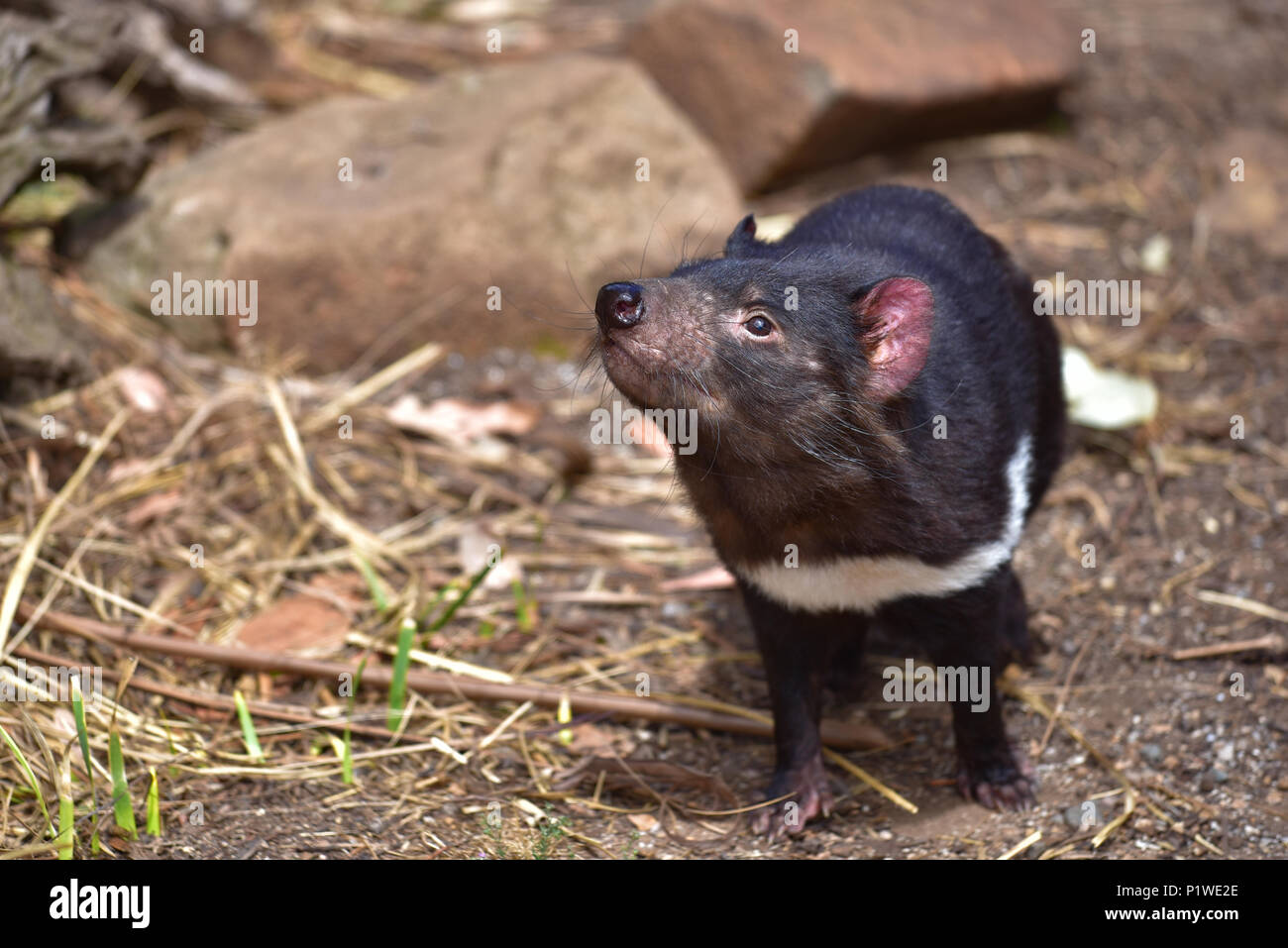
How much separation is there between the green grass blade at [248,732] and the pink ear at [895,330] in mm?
1840

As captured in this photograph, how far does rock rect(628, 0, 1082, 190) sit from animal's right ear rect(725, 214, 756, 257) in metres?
3.14

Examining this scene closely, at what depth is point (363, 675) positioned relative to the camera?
12.1 ft

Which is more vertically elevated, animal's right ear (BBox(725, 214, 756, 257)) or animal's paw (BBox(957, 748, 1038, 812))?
animal's right ear (BBox(725, 214, 756, 257))

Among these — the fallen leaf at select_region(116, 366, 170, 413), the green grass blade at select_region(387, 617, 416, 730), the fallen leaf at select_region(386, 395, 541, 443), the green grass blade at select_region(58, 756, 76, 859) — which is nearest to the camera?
the green grass blade at select_region(58, 756, 76, 859)

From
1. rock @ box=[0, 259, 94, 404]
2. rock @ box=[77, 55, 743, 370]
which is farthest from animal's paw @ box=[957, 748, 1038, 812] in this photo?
rock @ box=[0, 259, 94, 404]

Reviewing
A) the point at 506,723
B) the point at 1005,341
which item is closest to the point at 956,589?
the point at 1005,341

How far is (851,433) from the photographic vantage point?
2844 mm

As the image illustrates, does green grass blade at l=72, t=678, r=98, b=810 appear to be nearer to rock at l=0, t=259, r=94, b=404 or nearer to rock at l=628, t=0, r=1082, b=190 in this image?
rock at l=0, t=259, r=94, b=404

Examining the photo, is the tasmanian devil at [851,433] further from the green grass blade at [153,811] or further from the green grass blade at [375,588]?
the green grass blade at [153,811]

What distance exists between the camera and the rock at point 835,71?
243 inches

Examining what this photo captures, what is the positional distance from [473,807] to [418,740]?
0.34 m

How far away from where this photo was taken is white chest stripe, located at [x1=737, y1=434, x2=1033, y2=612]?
9.79 ft

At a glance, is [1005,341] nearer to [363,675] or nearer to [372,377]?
[363,675]

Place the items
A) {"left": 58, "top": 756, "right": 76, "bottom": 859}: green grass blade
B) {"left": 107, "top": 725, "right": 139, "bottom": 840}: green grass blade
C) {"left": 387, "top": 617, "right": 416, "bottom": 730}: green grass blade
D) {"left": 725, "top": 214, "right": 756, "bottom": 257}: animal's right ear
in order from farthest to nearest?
{"left": 387, "top": 617, "right": 416, "bottom": 730}: green grass blade, {"left": 725, "top": 214, "right": 756, "bottom": 257}: animal's right ear, {"left": 107, "top": 725, "right": 139, "bottom": 840}: green grass blade, {"left": 58, "top": 756, "right": 76, "bottom": 859}: green grass blade
